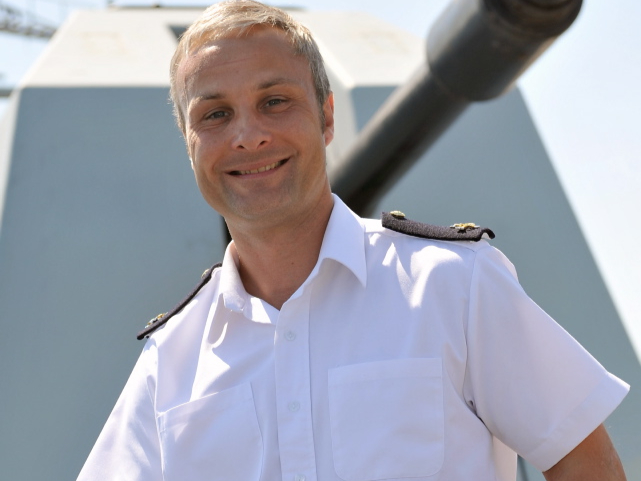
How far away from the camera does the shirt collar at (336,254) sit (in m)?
1.08

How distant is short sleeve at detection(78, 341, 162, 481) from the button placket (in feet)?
0.70

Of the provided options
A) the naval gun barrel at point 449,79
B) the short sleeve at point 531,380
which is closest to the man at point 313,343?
the short sleeve at point 531,380

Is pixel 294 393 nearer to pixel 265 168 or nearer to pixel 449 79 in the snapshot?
pixel 265 168

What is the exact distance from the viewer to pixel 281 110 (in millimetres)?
1108

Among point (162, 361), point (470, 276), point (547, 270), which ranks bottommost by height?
point (547, 270)

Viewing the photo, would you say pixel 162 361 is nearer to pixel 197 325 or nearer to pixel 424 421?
pixel 197 325

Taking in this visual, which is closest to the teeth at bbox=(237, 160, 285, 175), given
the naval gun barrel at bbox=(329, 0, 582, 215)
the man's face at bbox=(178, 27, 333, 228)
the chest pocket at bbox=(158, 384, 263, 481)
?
the man's face at bbox=(178, 27, 333, 228)

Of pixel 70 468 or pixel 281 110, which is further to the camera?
pixel 70 468

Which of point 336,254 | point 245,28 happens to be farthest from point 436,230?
point 245,28

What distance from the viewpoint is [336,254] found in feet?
3.55

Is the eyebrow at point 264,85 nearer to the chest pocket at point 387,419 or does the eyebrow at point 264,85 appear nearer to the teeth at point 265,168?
the teeth at point 265,168

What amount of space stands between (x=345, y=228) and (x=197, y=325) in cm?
25

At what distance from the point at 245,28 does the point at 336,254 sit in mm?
315

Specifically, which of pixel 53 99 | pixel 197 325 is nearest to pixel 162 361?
pixel 197 325
